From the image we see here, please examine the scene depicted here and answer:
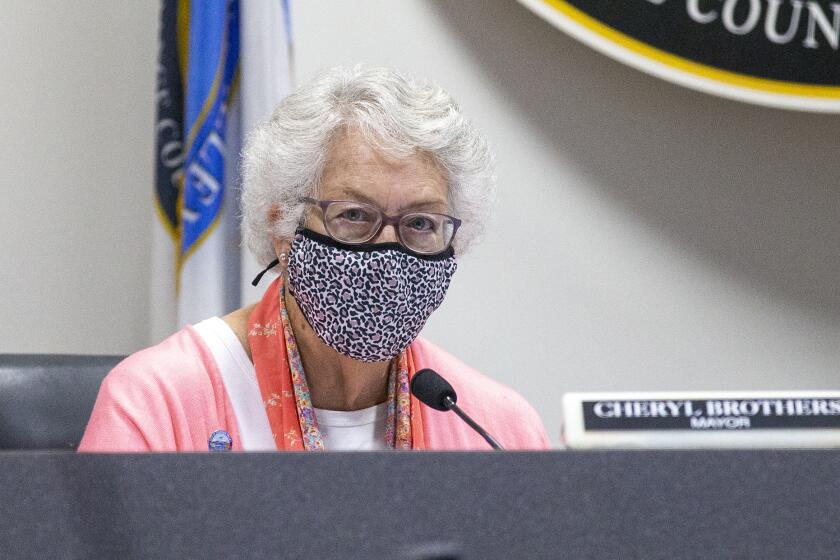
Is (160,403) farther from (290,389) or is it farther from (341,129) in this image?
(341,129)

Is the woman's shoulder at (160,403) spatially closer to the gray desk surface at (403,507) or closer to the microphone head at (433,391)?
the microphone head at (433,391)

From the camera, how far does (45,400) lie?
153 centimetres

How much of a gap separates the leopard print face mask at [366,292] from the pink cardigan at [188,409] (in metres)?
0.16

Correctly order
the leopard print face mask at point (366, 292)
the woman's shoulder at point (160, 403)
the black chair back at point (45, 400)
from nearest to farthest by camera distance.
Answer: the woman's shoulder at point (160, 403) < the leopard print face mask at point (366, 292) < the black chair back at point (45, 400)

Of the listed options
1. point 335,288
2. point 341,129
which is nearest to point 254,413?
point 335,288

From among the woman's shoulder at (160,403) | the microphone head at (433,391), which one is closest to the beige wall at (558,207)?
the woman's shoulder at (160,403)

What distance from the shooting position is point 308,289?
1437mm

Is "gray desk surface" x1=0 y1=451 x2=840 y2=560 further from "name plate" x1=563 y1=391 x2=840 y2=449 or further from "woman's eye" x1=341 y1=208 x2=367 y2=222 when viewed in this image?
"woman's eye" x1=341 y1=208 x2=367 y2=222

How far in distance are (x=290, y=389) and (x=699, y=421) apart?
0.88 metres

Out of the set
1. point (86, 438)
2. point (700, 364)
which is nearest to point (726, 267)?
point (700, 364)

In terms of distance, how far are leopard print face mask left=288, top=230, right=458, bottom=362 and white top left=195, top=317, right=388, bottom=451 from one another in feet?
0.39

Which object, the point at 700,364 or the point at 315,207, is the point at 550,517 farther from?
the point at 700,364

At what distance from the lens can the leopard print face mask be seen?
140 centimetres

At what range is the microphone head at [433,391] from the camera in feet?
3.69
